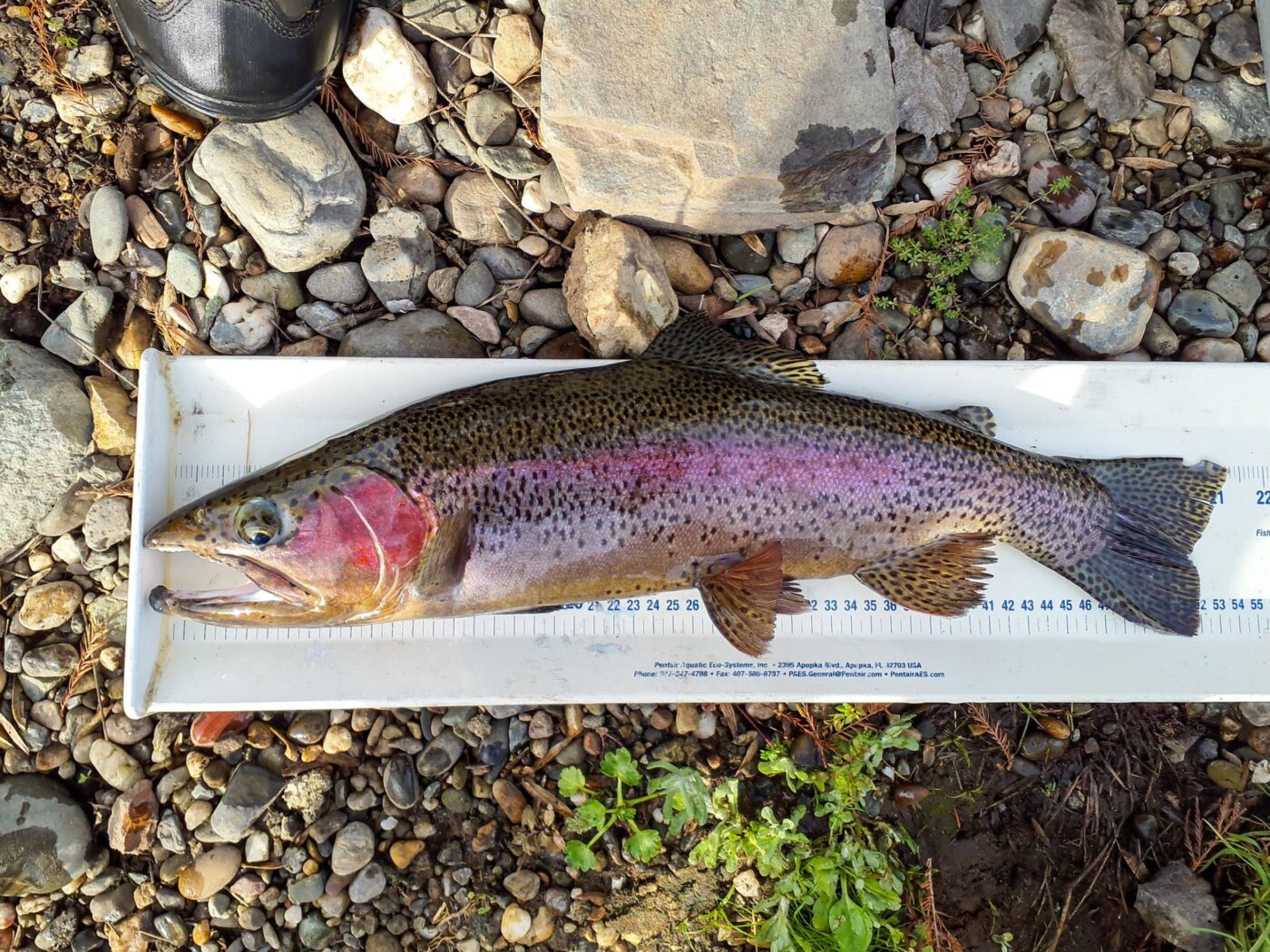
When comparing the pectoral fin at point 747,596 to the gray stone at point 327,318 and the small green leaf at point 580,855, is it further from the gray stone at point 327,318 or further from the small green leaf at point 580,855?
the gray stone at point 327,318

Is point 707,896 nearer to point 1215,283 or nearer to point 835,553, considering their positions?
point 835,553

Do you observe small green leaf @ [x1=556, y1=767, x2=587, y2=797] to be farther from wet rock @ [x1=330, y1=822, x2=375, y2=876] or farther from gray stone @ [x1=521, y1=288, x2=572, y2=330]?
gray stone @ [x1=521, y1=288, x2=572, y2=330]

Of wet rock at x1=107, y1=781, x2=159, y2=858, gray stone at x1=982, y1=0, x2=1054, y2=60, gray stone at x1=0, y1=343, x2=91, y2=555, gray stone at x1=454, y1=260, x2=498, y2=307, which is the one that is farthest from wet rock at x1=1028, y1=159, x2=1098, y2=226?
wet rock at x1=107, y1=781, x2=159, y2=858

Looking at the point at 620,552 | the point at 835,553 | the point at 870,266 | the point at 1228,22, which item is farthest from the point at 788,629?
the point at 1228,22

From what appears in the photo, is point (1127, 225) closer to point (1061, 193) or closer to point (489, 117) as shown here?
point (1061, 193)

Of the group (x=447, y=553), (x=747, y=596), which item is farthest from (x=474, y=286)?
(x=747, y=596)

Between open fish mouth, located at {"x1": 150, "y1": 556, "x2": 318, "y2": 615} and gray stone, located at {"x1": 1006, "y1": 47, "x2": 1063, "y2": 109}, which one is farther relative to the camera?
gray stone, located at {"x1": 1006, "y1": 47, "x2": 1063, "y2": 109}
